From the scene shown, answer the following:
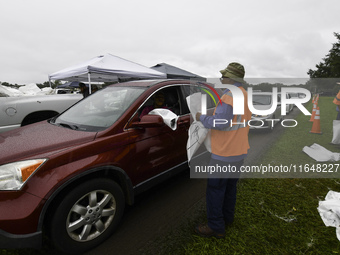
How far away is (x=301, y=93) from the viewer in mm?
3820

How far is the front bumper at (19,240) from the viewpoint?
1.61 meters

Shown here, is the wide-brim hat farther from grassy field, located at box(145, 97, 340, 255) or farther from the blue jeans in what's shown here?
grassy field, located at box(145, 97, 340, 255)

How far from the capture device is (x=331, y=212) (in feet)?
8.29

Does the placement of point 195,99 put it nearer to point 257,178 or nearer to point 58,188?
point 58,188

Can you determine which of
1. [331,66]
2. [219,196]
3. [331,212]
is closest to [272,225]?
[331,212]

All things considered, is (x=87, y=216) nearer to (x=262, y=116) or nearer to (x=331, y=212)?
(x=331, y=212)

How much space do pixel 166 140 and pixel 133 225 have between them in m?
1.13

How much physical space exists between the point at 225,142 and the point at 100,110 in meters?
1.73

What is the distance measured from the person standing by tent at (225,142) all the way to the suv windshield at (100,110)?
102cm

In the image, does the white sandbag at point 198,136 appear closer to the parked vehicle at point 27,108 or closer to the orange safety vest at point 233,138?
the orange safety vest at point 233,138

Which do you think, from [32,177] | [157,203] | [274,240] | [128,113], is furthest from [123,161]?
[274,240]

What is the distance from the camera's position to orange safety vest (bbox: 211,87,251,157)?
6.47ft

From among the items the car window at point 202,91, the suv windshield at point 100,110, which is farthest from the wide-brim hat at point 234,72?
the car window at point 202,91

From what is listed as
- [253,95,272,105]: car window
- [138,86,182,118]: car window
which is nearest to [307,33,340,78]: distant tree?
[253,95,272,105]: car window
